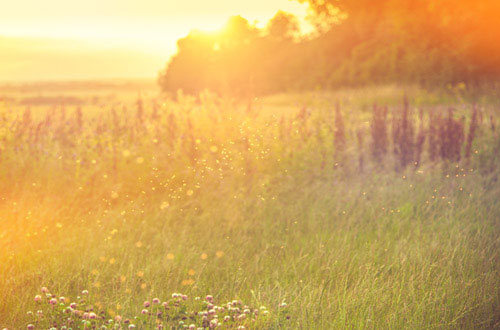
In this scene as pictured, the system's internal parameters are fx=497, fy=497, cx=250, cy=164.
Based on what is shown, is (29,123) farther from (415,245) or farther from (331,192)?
(415,245)

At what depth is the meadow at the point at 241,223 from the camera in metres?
3.23

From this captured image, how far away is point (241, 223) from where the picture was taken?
466 cm

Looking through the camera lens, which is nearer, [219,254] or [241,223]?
[219,254]

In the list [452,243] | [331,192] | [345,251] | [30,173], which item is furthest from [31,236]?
[452,243]

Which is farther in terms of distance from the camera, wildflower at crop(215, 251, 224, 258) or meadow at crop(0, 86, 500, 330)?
wildflower at crop(215, 251, 224, 258)

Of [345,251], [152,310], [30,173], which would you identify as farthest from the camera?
[30,173]

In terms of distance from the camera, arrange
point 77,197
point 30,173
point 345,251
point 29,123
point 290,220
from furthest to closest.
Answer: point 29,123, point 30,173, point 77,197, point 290,220, point 345,251

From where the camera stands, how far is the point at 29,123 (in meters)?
6.73

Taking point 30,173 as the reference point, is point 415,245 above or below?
below

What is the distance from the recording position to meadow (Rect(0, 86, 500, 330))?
323cm

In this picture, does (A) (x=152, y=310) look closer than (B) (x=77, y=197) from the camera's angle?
Yes

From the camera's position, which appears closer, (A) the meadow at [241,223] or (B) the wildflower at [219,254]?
(A) the meadow at [241,223]

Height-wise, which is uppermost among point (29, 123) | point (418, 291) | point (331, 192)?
point (29, 123)

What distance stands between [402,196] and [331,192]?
0.75m
